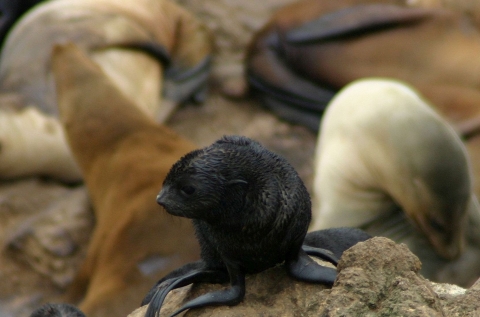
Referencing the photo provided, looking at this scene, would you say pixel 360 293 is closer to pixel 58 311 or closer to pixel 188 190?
pixel 188 190

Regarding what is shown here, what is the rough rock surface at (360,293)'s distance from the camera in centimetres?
101

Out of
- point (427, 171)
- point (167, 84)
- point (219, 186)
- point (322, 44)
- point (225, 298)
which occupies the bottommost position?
point (167, 84)

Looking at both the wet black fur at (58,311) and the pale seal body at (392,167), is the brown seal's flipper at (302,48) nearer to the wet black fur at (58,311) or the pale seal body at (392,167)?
the pale seal body at (392,167)

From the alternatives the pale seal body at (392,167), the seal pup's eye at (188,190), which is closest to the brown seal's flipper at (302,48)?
the pale seal body at (392,167)

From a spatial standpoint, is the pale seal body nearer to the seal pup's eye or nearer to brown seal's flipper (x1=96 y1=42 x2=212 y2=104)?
the seal pup's eye

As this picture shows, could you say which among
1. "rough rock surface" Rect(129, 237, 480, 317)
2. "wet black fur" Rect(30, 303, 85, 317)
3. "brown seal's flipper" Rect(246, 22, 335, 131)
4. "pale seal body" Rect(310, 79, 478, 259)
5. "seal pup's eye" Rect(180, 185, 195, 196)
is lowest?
"brown seal's flipper" Rect(246, 22, 335, 131)

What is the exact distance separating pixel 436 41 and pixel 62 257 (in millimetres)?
2428

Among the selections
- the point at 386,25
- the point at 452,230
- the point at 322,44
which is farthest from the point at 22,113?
the point at 452,230

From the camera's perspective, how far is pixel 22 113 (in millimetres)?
3811

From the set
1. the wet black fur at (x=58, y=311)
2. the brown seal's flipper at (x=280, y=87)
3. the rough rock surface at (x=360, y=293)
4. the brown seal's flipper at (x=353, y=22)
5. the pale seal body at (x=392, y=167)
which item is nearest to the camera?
the rough rock surface at (x=360, y=293)

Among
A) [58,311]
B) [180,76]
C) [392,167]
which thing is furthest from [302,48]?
[58,311]

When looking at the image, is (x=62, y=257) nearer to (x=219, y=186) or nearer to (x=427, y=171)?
(x=427, y=171)

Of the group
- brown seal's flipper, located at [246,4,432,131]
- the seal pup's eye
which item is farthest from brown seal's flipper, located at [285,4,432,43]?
the seal pup's eye

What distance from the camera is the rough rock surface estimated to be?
101 centimetres
